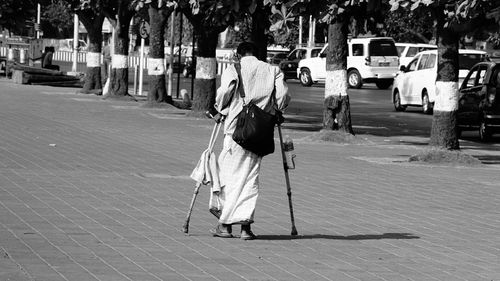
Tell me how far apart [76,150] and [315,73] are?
35.8 m

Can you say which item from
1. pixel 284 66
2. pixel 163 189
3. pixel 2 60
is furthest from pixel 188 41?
pixel 163 189

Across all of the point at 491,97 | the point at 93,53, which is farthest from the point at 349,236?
the point at 93,53

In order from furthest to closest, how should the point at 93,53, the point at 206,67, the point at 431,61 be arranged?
1. the point at 93,53
2. the point at 431,61
3. the point at 206,67

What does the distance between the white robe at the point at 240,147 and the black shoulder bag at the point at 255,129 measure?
0.10m

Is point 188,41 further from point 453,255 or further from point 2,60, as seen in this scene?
point 453,255

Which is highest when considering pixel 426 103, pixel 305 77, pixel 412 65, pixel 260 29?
pixel 260 29

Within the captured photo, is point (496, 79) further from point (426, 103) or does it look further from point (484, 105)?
point (426, 103)

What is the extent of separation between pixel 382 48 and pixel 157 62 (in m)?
19.8

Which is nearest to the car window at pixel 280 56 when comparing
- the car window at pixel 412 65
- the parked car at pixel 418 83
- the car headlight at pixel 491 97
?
the parked car at pixel 418 83

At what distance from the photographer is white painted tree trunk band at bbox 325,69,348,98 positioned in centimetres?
2197

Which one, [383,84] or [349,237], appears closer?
[349,237]

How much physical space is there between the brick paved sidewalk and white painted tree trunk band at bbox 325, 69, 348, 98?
4.36 ft

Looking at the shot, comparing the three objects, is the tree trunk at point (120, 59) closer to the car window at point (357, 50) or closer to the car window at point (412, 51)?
the car window at point (357, 50)

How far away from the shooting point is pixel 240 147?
33.8 ft
